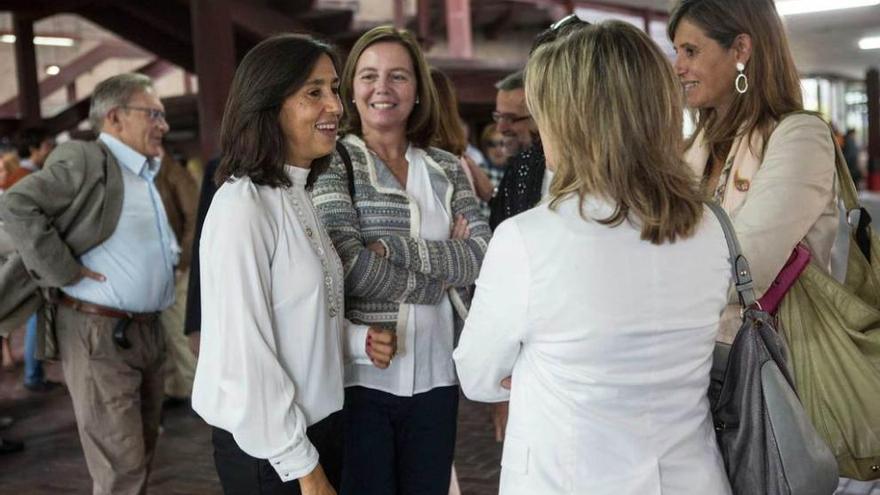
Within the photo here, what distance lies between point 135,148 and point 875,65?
24.0m

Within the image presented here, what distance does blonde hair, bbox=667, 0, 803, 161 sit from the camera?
224cm

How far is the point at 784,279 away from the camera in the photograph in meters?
2.09

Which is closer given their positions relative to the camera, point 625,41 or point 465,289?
point 625,41

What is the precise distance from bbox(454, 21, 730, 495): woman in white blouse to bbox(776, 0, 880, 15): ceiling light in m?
12.6

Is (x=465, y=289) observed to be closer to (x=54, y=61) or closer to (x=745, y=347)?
(x=745, y=347)

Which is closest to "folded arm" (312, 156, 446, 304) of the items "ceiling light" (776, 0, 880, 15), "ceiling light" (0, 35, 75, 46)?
"ceiling light" (776, 0, 880, 15)

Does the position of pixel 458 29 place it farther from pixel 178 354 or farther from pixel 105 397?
pixel 105 397

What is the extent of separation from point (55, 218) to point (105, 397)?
72cm

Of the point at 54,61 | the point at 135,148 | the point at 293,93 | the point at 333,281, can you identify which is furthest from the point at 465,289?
the point at 54,61

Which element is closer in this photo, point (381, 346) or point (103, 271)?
point (381, 346)

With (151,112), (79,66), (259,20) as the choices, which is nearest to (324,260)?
(151,112)

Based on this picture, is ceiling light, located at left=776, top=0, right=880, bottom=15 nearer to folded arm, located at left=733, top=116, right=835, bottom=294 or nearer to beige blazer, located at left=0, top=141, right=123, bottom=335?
beige blazer, located at left=0, top=141, right=123, bottom=335

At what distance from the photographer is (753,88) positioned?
7.42 ft

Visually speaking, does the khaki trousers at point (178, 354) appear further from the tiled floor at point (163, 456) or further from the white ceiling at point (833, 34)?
the white ceiling at point (833, 34)
